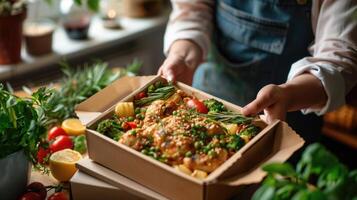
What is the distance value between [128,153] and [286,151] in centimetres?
30

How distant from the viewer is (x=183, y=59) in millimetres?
1388

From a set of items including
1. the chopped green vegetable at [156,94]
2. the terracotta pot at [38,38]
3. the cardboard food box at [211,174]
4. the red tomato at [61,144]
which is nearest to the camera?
the cardboard food box at [211,174]

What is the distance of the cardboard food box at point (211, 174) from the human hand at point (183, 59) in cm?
28

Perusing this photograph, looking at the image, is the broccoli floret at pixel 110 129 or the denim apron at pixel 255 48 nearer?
the broccoli floret at pixel 110 129

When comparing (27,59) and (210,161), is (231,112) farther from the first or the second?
(27,59)

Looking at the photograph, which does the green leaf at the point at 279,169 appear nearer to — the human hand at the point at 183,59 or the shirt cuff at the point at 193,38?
the human hand at the point at 183,59

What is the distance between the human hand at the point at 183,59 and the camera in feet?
4.40

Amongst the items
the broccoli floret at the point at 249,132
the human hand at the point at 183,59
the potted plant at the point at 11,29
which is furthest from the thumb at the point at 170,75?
the potted plant at the point at 11,29

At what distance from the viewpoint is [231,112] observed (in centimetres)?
113

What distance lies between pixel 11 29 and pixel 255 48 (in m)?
0.87

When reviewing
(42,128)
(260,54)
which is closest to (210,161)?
(42,128)

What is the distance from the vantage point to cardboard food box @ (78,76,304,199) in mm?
938

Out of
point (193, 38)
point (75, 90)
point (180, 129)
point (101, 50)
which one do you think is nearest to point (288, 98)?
point (180, 129)

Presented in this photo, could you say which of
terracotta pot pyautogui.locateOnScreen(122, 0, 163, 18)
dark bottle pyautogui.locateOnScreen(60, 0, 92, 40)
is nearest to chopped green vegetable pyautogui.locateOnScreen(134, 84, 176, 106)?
dark bottle pyautogui.locateOnScreen(60, 0, 92, 40)
